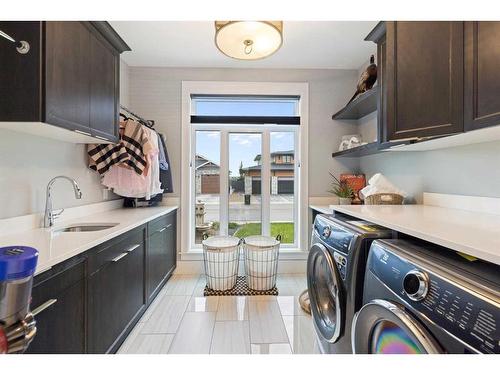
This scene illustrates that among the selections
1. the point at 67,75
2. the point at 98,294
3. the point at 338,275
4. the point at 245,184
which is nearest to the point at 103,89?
the point at 67,75

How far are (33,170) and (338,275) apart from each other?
2021mm

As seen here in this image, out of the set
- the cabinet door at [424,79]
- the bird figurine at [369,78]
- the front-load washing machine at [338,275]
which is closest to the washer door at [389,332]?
the front-load washing machine at [338,275]

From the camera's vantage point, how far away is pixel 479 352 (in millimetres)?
571

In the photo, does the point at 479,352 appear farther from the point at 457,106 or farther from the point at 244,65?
the point at 244,65

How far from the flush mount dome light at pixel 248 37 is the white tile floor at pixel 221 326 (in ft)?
6.50

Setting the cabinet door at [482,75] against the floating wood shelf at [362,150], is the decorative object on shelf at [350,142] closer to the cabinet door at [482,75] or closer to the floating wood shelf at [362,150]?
the floating wood shelf at [362,150]

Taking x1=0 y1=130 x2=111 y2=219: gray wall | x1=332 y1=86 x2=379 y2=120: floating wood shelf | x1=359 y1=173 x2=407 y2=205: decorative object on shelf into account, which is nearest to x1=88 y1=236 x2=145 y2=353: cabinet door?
x1=0 y1=130 x2=111 y2=219: gray wall

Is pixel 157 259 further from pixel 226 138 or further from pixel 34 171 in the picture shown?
pixel 226 138

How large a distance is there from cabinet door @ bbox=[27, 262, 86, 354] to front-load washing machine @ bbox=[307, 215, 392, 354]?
1271 millimetres

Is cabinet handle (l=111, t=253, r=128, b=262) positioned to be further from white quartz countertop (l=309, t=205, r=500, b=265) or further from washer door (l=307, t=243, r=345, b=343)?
white quartz countertop (l=309, t=205, r=500, b=265)

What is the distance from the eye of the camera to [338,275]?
1296 mm

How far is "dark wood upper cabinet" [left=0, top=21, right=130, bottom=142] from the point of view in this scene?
1247 millimetres

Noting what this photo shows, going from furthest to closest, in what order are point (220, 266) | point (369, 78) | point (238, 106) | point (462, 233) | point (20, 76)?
point (238, 106)
point (220, 266)
point (369, 78)
point (20, 76)
point (462, 233)

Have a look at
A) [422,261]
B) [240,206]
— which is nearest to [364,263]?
[422,261]
